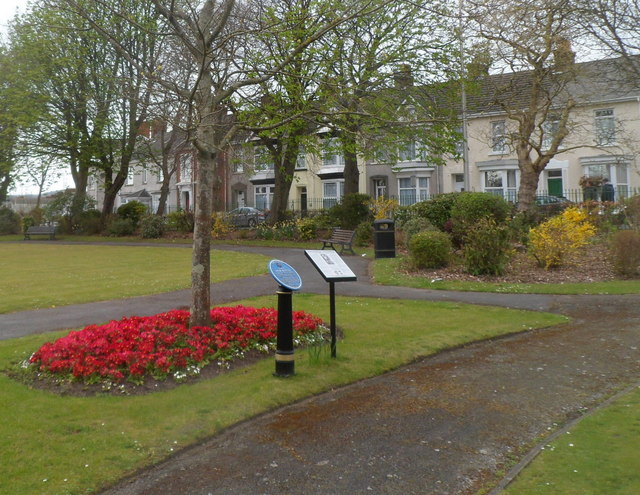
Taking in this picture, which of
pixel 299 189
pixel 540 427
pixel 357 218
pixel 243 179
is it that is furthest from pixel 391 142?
pixel 243 179

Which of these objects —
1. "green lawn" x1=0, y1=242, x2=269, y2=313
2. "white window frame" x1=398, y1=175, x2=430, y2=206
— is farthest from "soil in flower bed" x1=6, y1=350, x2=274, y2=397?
"white window frame" x1=398, y1=175, x2=430, y2=206

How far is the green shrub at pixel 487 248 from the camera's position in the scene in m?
14.4

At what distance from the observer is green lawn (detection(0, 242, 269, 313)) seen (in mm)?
13227

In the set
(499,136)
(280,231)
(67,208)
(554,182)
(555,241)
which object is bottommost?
(555,241)

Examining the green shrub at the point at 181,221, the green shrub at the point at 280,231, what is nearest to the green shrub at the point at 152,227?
the green shrub at the point at 181,221

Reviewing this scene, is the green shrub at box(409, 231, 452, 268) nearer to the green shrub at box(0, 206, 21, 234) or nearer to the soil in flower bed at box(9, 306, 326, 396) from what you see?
the soil in flower bed at box(9, 306, 326, 396)

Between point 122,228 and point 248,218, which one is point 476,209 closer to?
point 248,218

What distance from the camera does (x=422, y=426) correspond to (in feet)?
17.1

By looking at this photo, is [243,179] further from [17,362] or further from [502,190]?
[17,362]

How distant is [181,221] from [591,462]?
32.3 m

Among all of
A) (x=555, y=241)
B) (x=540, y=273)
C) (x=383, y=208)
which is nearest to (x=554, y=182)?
(x=383, y=208)

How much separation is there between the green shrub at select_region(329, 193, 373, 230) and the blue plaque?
20.4 m

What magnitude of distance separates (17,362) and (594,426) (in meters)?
6.33

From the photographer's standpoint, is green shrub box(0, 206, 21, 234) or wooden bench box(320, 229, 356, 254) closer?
wooden bench box(320, 229, 356, 254)
